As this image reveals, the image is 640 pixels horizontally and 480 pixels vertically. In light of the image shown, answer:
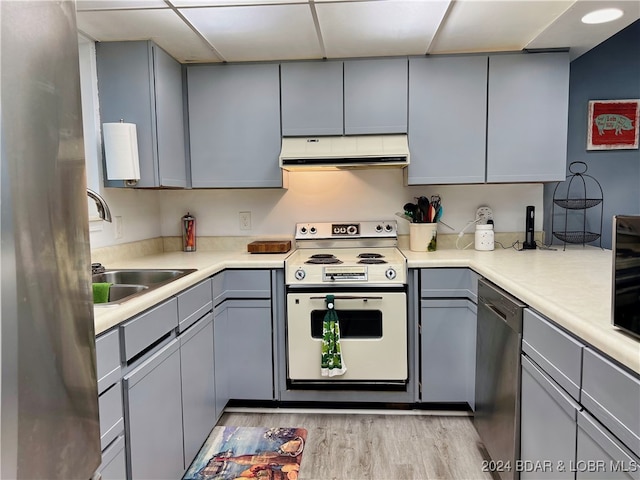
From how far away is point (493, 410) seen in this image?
5.74 ft

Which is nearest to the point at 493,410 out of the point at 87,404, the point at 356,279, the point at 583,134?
the point at 356,279

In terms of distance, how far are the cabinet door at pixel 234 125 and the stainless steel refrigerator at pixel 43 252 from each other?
1.87 metres

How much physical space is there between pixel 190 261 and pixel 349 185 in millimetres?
1163

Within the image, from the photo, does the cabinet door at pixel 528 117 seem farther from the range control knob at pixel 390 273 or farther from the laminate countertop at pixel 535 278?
the range control knob at pixel 390 273

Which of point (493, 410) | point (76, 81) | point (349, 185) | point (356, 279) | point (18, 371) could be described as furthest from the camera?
point (349, 185)

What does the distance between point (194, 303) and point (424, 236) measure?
1.46 metres

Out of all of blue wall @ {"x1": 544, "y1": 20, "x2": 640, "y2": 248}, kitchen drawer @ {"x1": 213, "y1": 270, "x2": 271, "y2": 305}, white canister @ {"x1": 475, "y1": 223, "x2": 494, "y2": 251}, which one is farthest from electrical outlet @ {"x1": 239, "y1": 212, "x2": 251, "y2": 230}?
blue wall @ {"x1": 544, "y1": 20, "x2": 640, "y2": 248}

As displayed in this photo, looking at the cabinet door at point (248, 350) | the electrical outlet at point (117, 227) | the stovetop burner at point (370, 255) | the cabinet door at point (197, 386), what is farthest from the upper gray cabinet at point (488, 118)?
the electrical outlet at point (117, 227)

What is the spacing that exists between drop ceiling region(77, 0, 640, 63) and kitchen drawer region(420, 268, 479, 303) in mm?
1251

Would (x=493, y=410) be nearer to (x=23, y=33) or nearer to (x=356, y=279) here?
(x=356, y=279)

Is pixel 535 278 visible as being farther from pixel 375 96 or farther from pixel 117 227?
pixel 117 227

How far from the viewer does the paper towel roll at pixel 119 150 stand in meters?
2.10

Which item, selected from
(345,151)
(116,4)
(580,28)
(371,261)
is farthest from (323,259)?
(580,28)

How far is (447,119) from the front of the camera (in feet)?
8.05
